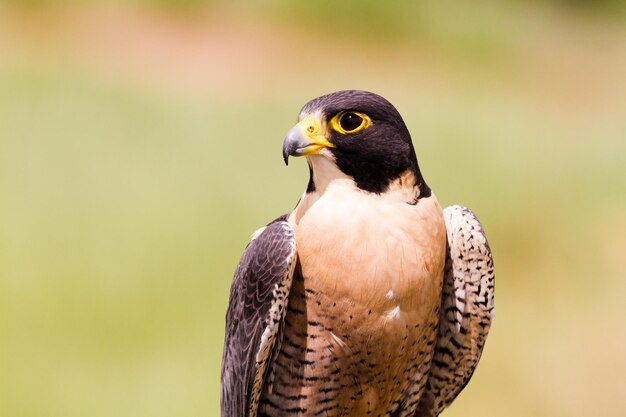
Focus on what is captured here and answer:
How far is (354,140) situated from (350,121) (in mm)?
41

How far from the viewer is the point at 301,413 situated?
2.07m

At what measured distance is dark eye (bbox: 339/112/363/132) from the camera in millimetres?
1892

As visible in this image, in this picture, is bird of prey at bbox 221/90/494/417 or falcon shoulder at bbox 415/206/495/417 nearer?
bird of prey at bbox 221/90/494/417

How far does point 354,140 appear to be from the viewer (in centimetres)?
189

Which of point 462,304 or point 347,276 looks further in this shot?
point 462,304

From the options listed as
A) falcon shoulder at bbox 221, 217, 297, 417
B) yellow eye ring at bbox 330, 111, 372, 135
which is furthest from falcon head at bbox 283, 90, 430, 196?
falcon shoulder at bbox 221, 217, 297, 417

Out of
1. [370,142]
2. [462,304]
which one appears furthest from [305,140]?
[462,304]

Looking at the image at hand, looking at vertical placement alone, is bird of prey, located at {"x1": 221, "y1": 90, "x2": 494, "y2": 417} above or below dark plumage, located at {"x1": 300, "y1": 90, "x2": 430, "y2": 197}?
below

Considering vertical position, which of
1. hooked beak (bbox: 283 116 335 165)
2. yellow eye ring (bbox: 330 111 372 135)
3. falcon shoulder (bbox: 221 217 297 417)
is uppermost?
yellow eye ring (bbox: 330 111 372 135)

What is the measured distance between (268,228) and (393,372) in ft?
1.44

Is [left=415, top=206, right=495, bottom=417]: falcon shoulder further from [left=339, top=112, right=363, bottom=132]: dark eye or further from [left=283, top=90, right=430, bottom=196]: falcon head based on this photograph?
[left=339, top=112, right=363, bottom=132]: dark eye

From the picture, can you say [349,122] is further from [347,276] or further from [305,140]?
[347,276]

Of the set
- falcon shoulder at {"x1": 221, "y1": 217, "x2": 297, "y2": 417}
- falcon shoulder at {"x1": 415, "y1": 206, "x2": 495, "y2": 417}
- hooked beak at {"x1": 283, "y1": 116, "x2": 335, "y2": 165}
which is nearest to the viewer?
hooked beak at {"x1": 283, "y1": 116, "x2": 335, "y2": 165}

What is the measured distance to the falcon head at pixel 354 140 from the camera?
1877mm
